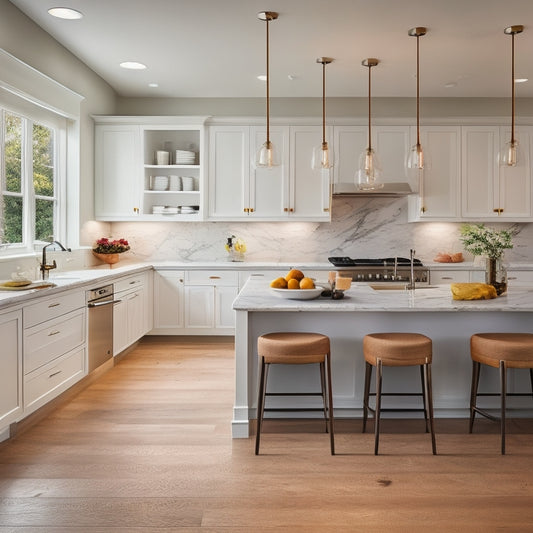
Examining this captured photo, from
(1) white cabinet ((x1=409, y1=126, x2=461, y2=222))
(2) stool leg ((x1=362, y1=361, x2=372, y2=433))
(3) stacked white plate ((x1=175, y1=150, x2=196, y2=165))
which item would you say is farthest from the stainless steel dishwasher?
(1) white cabinet ((x1=409, y1=126, x2=461, y2=222))

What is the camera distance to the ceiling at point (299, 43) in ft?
12.6

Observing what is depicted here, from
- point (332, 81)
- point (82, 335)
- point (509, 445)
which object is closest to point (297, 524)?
point (509, 445)

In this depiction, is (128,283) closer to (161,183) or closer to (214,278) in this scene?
(214,278)

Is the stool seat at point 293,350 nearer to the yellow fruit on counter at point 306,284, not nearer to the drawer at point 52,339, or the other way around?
the yellow fruit on counter at point 306,284

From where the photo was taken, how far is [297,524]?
2.26 meters

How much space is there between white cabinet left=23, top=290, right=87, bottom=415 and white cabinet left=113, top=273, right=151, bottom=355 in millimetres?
738

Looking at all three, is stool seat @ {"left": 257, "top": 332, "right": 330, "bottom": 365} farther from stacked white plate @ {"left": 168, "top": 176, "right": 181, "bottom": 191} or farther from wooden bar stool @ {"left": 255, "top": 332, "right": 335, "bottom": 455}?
stacked white plate @ {"left": 168, "top": 176, "right": 181, "bottom": 191}

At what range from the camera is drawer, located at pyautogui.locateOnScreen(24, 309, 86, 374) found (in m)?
3.30

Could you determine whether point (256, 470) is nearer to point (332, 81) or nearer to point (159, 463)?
point (159, 463)

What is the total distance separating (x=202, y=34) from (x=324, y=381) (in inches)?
112

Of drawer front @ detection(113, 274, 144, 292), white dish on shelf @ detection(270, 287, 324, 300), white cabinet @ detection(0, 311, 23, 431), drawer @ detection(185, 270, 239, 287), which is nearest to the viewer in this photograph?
white cabinet @ detection(0, 311, 23, 431)

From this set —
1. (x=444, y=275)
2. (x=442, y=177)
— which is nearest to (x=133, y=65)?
(x=442, y=177)

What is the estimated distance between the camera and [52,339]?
11.9 feet

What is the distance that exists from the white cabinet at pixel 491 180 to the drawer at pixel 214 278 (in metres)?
2.63
